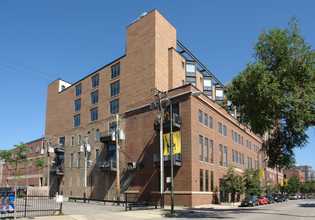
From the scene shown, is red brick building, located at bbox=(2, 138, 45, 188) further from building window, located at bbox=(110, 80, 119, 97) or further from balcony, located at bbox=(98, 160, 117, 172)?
balcony, located at bbox=(98, 160, 117, 172)

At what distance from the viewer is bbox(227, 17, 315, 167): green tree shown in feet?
67.7

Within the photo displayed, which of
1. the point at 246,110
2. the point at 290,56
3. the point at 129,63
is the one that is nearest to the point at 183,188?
the point at 246,110

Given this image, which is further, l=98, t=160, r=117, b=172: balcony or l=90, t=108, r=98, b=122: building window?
l=90, t=108, r=98, b=122: building window

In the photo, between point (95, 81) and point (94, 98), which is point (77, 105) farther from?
point (95, 81)

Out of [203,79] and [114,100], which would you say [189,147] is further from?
[203,79]

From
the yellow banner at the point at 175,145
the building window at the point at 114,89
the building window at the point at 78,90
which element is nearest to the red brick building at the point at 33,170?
the building window at the point at 78,90

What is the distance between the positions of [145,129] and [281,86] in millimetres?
20436

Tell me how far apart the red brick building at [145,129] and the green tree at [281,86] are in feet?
15.7

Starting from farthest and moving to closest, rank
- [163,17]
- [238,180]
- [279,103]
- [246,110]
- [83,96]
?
[83,96] → [163,17] → [238,180] → [246,110] → [279,103]

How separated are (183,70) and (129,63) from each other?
8596mm

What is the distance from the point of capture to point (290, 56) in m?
21.4

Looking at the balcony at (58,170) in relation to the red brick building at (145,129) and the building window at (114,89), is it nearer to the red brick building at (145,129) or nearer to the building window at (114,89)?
the red brick building at (145,129)

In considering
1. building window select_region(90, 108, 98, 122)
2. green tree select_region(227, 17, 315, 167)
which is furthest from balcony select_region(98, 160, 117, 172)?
green tree select_region(227, 17, 315, 167)

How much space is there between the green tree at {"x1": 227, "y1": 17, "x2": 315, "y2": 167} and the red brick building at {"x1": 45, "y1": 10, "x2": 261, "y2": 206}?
4.77m
